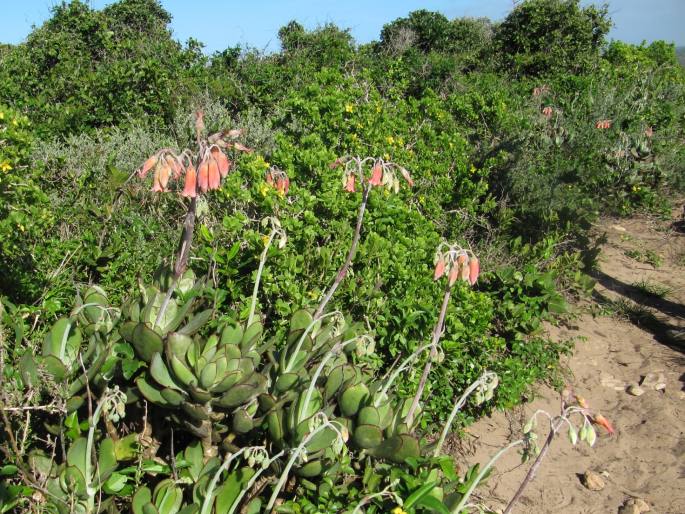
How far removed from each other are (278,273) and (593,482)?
7.04ft

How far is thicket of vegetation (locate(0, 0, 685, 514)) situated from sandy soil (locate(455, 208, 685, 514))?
0.96ft

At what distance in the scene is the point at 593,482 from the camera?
3.69 metres

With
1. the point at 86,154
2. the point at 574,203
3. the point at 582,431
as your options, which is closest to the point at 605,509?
the point at 582,431

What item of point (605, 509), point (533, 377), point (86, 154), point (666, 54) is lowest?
point (605, 509)

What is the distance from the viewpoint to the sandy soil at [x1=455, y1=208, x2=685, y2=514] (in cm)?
361

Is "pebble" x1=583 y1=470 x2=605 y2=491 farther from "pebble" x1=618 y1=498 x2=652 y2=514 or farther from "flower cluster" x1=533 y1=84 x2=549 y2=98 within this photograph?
"flower cluster" x1=533 y1=84 x2=549 y2=98

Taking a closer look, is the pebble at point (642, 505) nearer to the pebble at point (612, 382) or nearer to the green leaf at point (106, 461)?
the pebble at point (612, 382)

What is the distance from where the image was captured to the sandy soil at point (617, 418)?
3.61 meters

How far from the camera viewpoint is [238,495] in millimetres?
2234

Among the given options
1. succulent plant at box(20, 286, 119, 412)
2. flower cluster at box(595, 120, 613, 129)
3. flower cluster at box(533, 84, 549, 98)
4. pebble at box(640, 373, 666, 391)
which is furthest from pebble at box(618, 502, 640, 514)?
flower cluster at box(533, 84, 549, 98)

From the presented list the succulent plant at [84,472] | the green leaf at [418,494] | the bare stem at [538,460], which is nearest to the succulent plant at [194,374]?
the succulent plant at [84,472]

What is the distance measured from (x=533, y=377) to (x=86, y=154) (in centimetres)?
410

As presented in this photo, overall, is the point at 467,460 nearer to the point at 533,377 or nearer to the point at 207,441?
the point at 533,377

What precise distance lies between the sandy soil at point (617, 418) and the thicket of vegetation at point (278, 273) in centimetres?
29
